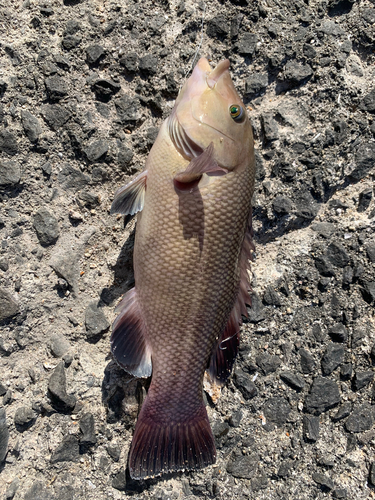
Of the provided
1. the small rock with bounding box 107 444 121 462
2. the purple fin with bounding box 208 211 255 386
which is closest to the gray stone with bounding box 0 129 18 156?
the purple fin with bounding box 208 211 255 386

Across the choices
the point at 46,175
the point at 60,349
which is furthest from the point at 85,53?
the point at 60,349

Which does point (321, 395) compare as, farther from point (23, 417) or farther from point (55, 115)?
point (55, 115)

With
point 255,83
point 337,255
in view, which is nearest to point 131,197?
point 255,83

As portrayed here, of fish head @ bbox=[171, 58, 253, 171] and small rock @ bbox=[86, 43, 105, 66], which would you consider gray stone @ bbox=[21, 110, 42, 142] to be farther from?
fish head @ bbox=[171, 58, 253, 171]

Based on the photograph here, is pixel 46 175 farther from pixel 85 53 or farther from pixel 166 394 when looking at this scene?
pixel 166 394

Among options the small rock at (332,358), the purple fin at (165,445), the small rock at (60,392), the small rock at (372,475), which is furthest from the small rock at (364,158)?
the small rock at (60,392)

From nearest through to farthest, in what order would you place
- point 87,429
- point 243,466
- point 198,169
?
point 198,169 < point 87,429 < point 243,466
